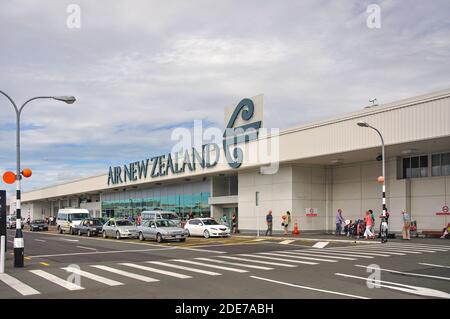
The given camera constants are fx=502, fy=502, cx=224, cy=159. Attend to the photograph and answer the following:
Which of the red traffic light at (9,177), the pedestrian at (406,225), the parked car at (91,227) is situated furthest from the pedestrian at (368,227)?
the parked car at (91,227)

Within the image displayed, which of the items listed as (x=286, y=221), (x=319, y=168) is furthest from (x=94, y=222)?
(x=319, y=168)

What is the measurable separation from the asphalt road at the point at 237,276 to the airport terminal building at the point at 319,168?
10182 mm

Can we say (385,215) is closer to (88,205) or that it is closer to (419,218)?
(419,218)

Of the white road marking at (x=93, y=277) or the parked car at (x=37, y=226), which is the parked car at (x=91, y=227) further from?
the white road marking at (x=93, y=277)

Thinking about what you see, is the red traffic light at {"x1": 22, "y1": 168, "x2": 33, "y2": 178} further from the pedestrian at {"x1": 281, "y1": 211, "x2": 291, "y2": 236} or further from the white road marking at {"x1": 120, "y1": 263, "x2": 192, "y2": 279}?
the pedestrian at {"x1": 281, "y1": 211, "x2": 291, "y2": 236}

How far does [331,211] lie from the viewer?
40969 millimetres

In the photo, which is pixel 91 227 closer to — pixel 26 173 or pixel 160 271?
pixel 26 173

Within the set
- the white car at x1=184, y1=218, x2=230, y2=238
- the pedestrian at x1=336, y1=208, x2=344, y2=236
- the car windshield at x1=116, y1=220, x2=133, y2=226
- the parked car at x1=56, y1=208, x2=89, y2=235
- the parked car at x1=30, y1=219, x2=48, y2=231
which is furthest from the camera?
the parked car at x1=30, y1=219, x2=48, y2=231

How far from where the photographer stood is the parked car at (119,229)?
3681 centimetres

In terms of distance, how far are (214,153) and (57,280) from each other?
3229 centimetres

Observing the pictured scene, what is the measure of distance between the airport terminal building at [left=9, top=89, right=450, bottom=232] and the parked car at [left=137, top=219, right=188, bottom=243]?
8568 millimetres

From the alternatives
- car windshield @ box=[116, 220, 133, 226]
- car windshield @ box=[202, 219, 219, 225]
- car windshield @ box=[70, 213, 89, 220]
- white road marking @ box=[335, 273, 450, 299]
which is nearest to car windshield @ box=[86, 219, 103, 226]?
car windshield @ box=[116, 220, 133, 226]

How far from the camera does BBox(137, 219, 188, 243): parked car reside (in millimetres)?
30766

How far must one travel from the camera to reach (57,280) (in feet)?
45.9
